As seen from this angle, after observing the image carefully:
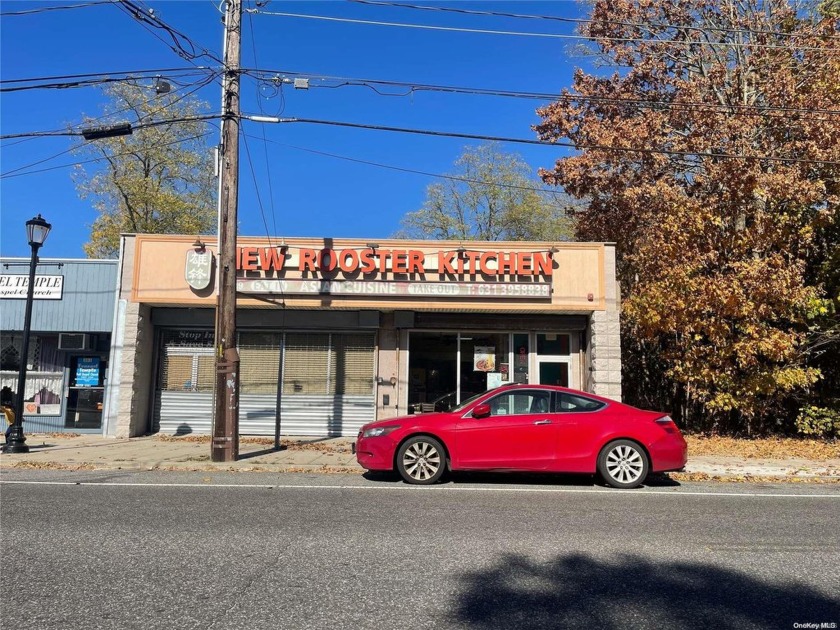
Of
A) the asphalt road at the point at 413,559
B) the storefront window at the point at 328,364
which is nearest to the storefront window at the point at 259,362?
the storefront window at the point at 328,364

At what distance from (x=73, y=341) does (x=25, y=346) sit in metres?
3.43

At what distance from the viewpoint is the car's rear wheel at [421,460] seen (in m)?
8.98

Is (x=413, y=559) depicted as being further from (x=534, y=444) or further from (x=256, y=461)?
(x=256, y=461)

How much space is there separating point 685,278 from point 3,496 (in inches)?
521

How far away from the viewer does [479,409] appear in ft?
29.7

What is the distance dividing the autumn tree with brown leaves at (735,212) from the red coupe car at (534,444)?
5.82 meters

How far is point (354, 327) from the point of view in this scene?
51.9 ft

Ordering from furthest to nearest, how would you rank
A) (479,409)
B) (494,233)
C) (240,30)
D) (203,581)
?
(494,233)
(240,30)
(479,409)
(203,581)

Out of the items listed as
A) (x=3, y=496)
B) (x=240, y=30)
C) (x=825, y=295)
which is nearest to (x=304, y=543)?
(x=3, y=496)

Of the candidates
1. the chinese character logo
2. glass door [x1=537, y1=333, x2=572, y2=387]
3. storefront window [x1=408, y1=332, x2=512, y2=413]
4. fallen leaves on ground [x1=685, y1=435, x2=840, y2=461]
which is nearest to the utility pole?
the chinese character logo

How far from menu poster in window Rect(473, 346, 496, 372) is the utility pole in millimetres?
6519

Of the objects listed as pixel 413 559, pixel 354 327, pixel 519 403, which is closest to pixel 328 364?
pixel 354 327

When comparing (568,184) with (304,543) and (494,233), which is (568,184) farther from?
(304,543)

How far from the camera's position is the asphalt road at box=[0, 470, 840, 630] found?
4.06m
